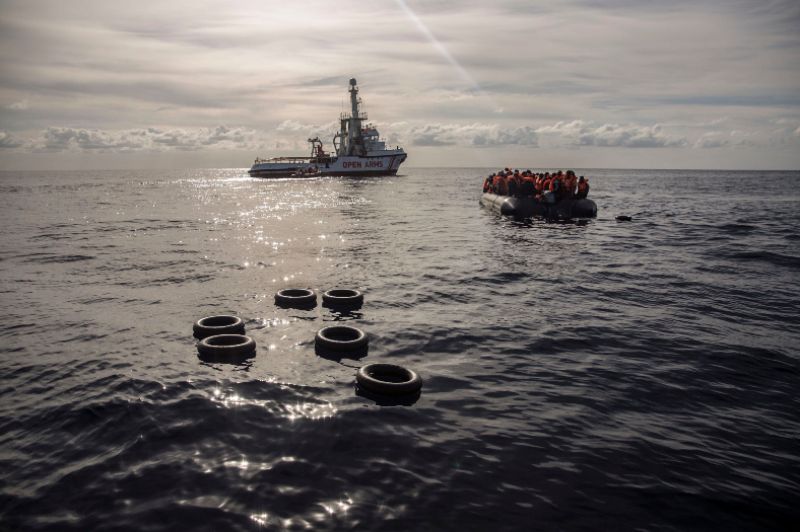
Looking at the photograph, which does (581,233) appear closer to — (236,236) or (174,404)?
(236,236)

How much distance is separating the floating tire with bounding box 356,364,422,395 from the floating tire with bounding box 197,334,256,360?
2561mm

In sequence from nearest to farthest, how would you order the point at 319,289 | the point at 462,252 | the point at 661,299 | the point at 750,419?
the point at 750,419 → the point at 661,299 → the point at 319,289 → the point at 462,252

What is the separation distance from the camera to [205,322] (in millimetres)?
10117

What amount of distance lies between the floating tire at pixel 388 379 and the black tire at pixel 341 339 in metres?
1.15

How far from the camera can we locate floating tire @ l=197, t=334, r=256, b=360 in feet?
28.2

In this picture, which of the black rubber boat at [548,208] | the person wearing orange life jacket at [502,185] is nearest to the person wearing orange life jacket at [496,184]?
the person wearing orange life jacket at [502,185]

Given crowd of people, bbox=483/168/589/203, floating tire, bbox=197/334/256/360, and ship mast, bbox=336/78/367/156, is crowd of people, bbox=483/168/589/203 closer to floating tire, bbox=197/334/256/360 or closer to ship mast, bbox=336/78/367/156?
floating tire, bbox=197/334/256/360

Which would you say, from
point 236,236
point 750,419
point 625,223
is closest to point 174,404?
point 750,419

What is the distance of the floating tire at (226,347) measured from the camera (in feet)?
28.2

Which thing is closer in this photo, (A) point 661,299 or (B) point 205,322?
(B) point 205,322

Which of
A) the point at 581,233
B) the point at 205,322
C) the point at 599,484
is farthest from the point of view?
the point at 581,233

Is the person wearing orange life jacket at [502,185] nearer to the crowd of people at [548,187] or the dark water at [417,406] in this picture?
the crowd of people at [548,187]

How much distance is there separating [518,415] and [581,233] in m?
21.3

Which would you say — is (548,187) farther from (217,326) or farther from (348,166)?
(348,166)
